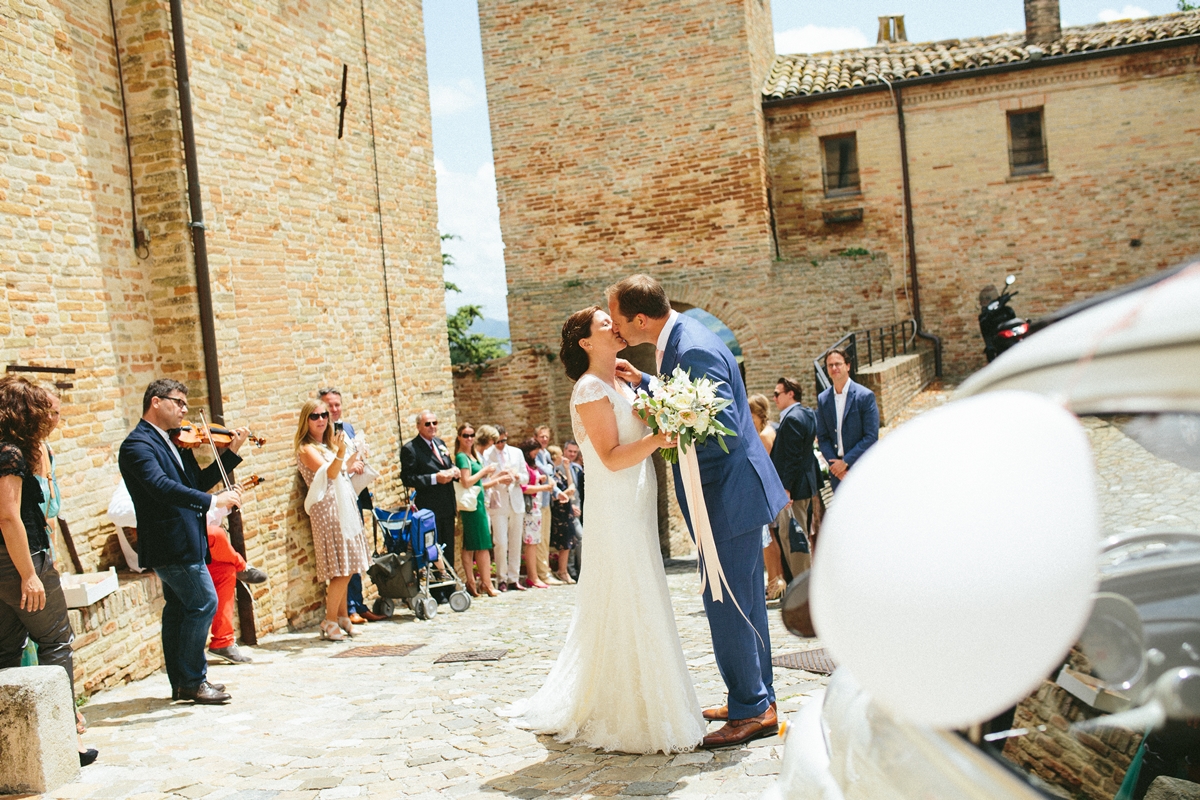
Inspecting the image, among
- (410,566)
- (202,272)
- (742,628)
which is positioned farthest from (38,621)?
(410,566)

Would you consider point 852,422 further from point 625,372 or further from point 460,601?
point 460,601

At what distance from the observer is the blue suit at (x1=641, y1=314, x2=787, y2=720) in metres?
4.82

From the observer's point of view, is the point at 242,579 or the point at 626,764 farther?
the point at 242,579

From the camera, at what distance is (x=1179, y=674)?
1892 millimetres

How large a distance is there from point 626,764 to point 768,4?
2245 cm

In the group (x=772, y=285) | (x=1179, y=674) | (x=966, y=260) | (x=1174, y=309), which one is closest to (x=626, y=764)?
(x=1179, y=674)

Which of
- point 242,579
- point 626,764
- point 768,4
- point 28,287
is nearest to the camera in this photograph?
point 626,764

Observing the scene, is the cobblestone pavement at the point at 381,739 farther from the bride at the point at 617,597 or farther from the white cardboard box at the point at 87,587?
the white cardboard box at the point at 87,587

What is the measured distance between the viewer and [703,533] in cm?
487

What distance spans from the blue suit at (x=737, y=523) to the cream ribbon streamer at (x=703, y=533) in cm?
4

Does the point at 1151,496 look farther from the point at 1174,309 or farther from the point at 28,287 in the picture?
the point at 28,287

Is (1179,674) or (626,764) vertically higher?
(1179,674)

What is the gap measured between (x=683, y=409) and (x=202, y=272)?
19.0 ft

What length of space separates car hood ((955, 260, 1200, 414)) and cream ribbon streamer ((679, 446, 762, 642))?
3095 millimetres
